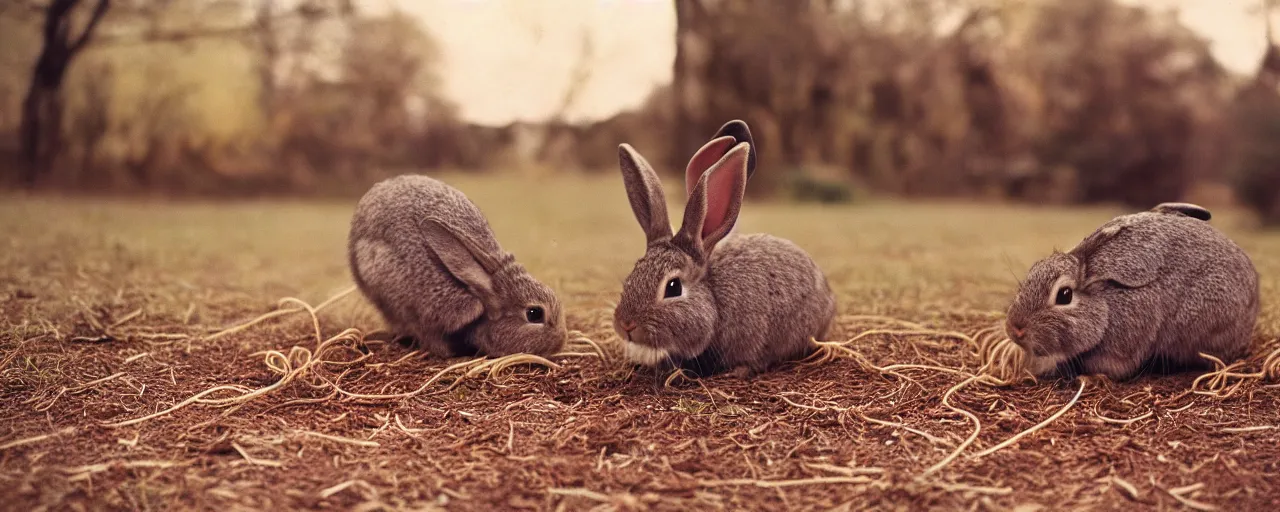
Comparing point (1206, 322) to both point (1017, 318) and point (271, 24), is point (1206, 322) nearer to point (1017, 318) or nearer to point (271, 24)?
point (1017, 318)

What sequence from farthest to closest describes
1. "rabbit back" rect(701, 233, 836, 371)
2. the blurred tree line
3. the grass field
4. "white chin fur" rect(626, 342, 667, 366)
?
the blurred tree line
"rabbit back" rect(701, 233, 836, 371)
"white chin fur" rect(626, 342, 667, 366)
the grass field

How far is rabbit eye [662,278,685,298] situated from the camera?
2.97m

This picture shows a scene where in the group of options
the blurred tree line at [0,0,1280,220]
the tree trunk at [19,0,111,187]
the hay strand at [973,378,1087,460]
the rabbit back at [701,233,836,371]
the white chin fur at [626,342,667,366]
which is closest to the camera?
the hay strand at [973,378,1087,460]

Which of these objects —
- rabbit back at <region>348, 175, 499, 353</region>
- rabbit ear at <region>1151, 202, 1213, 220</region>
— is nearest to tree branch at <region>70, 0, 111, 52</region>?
rabbit back at <region>348, 175, 499, 353</region>

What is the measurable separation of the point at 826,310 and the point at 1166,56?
38.3 ft

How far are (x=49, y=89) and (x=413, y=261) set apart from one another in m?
7.13

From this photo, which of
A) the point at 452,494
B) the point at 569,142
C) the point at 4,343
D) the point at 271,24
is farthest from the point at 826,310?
the point at 271,24

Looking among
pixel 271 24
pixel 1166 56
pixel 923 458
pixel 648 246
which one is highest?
pixel 1166 56

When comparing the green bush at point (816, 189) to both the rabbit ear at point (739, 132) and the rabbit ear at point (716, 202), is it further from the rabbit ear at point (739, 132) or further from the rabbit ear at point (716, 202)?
the rabbit ear at point (716, 202)

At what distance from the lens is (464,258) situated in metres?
3.33

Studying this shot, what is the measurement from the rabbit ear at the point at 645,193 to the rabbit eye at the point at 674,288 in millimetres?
192

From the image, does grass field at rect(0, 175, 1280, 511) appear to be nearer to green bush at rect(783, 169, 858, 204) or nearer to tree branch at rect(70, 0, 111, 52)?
tree branch at rect(70, 0, 111, 52)

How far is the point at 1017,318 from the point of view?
296 centimetres

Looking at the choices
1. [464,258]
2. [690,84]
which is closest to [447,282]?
[464,258]
